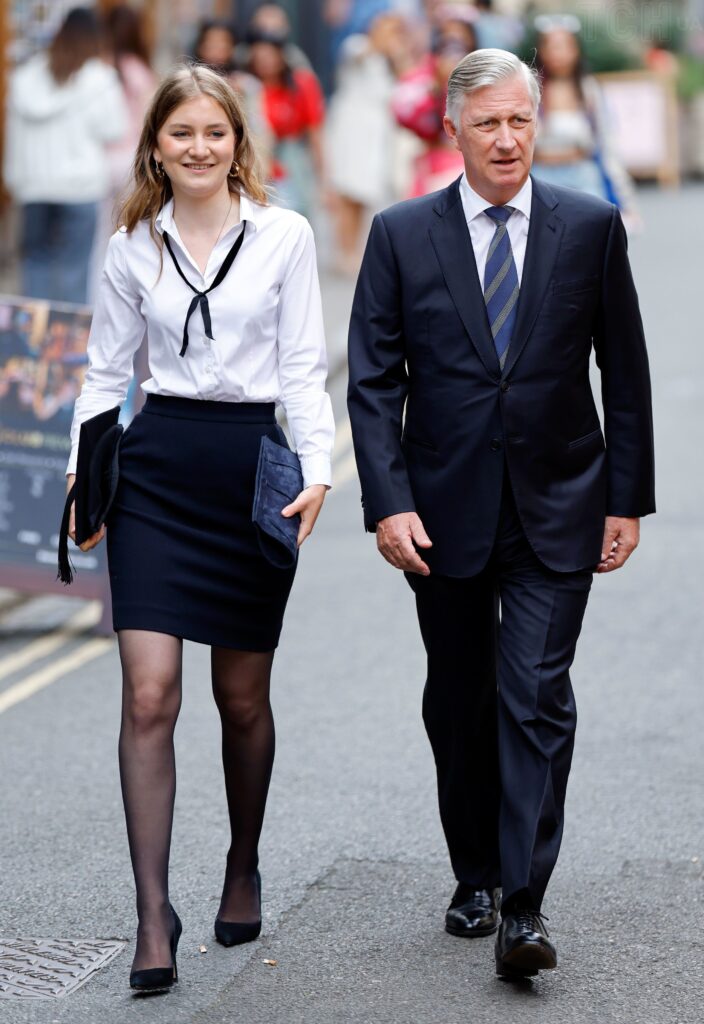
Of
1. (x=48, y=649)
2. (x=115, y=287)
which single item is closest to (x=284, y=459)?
(x=115, y=287)

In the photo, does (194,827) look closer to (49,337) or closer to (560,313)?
(560,313)

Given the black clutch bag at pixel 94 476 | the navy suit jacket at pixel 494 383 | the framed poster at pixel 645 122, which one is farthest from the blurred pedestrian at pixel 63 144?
the framed poster at pixel 645 122

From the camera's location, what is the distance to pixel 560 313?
4.31 metres

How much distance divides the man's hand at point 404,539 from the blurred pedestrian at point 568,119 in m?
6.93

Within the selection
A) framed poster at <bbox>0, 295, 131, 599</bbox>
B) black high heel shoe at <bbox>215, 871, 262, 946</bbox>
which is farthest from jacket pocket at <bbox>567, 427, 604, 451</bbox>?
framed poster at <bbox>0, 295, 131, 599</bbox>

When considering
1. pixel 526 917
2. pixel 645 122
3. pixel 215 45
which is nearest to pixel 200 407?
pixel 526 917

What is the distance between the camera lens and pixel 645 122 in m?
26.4

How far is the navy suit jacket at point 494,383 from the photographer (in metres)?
4.32

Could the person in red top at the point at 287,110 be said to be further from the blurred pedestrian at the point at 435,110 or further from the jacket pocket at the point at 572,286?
the jacket pocket at the point at 572,286

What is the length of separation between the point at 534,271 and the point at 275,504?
768mm

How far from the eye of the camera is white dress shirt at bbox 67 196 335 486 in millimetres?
4371

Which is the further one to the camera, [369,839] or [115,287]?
[369,839]

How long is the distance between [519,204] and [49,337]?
375 centimetres

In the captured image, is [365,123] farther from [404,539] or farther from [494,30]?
[404,539]
